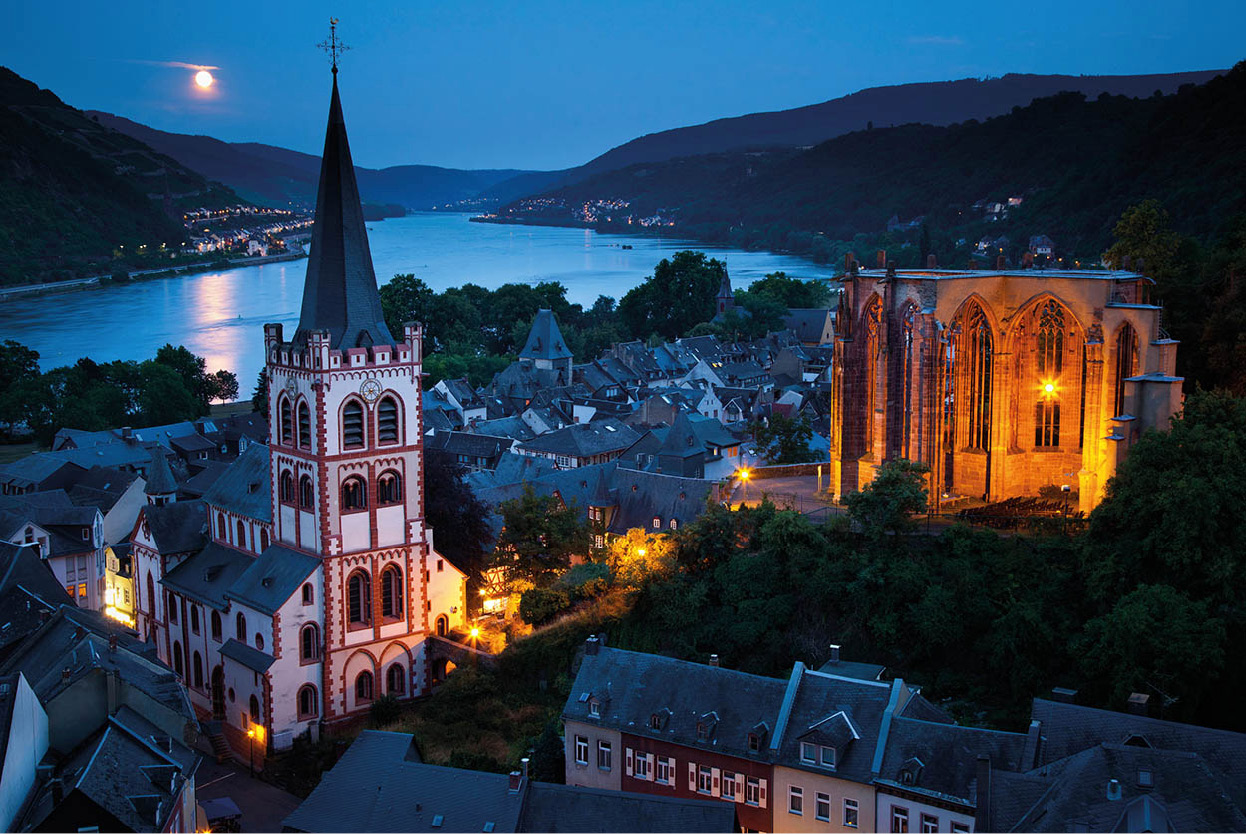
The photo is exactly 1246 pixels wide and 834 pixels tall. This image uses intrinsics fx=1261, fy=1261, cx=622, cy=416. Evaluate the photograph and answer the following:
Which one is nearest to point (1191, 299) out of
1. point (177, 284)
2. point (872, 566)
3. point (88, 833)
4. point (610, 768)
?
point (872, 566)

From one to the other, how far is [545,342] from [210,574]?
63003 mm

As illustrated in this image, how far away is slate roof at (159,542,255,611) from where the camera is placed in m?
42.7

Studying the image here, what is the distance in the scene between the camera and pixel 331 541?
132 ft

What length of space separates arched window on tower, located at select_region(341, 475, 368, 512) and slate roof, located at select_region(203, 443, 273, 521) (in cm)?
346

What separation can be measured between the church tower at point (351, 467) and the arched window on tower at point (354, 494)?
40 mm

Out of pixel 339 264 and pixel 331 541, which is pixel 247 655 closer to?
pixel 331 541

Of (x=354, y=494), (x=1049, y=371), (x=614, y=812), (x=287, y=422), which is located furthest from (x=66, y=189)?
(x=614, y=812)

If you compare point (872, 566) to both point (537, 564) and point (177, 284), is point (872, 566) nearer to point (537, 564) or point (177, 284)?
point (537, 564)

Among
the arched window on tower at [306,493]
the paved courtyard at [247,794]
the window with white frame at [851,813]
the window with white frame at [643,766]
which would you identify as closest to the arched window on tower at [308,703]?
the paved courtyard at [247,794]

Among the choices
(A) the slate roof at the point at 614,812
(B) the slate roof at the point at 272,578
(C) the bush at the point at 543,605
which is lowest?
(A) the slate roof at the point at 614,812

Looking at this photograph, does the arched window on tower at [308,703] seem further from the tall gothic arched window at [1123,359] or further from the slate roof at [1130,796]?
the tall gothic arched window at [1123,359]

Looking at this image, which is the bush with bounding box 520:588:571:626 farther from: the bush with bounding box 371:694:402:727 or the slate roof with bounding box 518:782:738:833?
the slate roof with bounding box 518:782:738:833

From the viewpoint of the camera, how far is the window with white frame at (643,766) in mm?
31444

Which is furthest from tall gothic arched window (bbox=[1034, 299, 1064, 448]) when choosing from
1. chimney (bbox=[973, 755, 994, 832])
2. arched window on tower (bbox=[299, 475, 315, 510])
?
arched window on tower (bbox=[299, 475, 315, 510])
